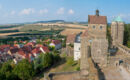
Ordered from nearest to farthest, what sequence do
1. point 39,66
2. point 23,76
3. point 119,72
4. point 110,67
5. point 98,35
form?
point 119,72 → point 110,67 → point 98,35 → point 23,76 → point 39,66

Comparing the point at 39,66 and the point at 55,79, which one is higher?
the point at 55,79

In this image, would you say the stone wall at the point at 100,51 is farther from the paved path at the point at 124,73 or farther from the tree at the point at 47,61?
the tree at the point at 47,61

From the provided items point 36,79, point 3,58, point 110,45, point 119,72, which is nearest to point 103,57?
point 119,72

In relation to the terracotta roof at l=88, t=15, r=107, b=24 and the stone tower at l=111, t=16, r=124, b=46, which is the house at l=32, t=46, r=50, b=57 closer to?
the stone tower at l=111, t=16, r=124, b=46

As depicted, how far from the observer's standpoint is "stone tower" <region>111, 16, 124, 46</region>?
32469 mm

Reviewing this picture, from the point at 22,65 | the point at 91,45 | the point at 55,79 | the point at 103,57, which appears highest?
the point at 91,45

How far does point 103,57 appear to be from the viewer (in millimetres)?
20672

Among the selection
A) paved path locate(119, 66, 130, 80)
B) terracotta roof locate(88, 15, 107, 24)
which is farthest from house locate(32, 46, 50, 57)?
paved path locate(119, 66, 130, 80)

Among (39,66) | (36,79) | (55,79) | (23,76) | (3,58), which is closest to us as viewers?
(55,79)

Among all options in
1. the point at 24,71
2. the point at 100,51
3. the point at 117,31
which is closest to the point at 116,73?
the point at 100,51

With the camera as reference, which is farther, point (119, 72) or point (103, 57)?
point (103, 57)

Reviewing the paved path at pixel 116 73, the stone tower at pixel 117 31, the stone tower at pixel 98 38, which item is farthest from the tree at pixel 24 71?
the stone tower at pixel 117 31

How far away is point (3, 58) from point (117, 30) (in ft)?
143

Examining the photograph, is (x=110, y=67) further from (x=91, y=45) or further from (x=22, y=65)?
(x=22, y=65)
